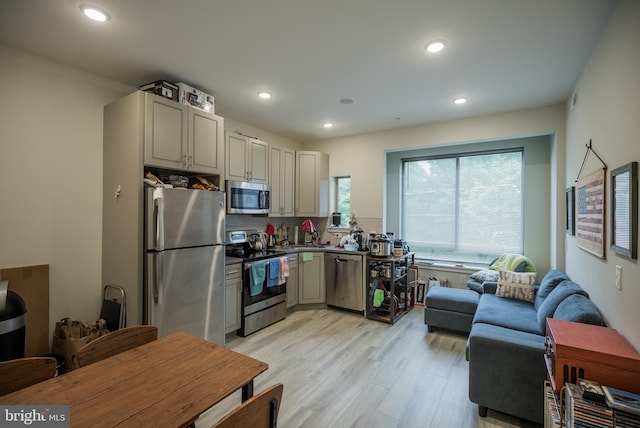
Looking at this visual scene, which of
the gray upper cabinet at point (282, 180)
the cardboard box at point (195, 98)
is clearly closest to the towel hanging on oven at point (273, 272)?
the gray upper cabinet at point (282, 180)

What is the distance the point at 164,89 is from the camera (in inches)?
110

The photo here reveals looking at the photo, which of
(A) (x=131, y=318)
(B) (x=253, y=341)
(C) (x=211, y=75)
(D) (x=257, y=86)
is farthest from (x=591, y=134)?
(A) (x=131, y=318)

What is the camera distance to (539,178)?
4.08m

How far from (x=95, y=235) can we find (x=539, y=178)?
553 cm

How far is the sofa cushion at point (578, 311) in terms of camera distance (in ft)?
6.07

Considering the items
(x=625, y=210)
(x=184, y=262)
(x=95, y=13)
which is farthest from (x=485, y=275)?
(x=95, y=13)

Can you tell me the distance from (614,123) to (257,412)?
2.60 m

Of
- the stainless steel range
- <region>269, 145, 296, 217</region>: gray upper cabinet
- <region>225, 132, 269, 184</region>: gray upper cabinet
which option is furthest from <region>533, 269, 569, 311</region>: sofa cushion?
<region>225, 132, 269, 184</region>: gray upper cabinet

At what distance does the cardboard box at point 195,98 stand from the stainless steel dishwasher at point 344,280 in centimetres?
268

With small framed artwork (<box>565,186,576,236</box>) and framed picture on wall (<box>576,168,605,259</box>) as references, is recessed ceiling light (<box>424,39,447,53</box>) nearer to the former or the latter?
framed picture on wall (<box>576,168,605,259</box>)

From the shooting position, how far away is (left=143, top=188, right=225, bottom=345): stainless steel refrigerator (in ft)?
8.46

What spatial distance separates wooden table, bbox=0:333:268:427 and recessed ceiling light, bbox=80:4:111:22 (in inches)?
85.8

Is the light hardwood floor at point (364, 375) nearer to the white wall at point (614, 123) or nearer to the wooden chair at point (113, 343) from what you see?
the wooden chair at point (113, 343)

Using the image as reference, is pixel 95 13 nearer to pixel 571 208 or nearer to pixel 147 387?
pixel 147 387
